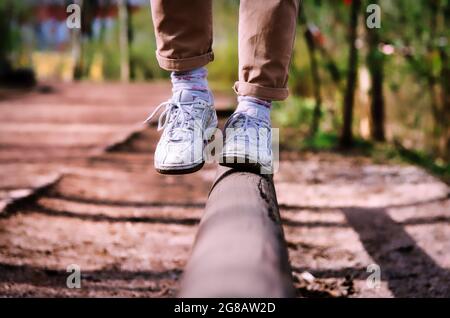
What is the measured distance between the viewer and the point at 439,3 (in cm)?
441

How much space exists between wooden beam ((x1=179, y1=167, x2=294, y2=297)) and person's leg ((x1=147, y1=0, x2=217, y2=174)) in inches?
12.9

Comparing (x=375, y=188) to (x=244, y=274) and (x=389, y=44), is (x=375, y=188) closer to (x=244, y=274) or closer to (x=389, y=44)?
(x=389, y=44)

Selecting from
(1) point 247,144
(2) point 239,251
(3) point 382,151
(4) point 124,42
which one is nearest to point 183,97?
(1) point 247,144

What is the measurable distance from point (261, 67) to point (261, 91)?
0.21 feet

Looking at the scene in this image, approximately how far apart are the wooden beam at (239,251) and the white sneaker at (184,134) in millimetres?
282

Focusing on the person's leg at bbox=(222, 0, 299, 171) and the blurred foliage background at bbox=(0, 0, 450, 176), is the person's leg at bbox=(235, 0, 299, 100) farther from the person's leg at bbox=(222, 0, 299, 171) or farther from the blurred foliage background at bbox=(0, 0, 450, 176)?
the blurred foliage background at bbox=(0, 0, 450, 176)

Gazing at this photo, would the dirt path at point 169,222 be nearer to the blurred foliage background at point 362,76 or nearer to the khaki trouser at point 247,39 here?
the blurred foliage background at point 362,76

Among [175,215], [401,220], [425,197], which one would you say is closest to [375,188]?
[425,197]

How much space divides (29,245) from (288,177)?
1874 millimetres

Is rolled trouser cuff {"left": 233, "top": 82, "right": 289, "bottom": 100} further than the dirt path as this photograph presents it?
No

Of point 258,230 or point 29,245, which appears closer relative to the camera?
point 258,230

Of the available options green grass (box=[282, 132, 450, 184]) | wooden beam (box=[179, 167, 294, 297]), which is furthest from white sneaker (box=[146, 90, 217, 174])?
green grass (box=[282, 132, 450, 184])

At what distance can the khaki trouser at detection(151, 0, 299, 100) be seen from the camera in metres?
1.55

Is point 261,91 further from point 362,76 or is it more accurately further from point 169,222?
point 362,76
